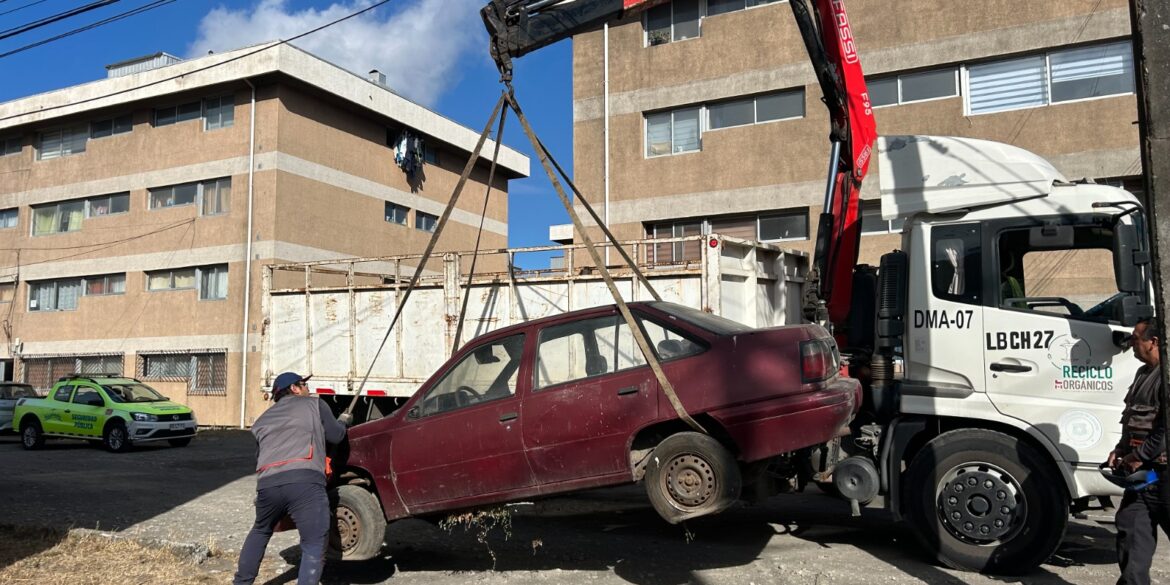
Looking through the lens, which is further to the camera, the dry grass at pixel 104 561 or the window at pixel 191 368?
the window at pixel 191 368

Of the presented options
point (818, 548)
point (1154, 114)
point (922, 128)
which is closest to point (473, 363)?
point (818, 548)

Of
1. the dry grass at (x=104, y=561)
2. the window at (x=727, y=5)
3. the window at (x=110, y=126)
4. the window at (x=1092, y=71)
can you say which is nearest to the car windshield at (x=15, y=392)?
the window at (x=110, y=126)

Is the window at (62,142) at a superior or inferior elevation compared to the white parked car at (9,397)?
superior

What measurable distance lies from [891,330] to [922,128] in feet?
32.2

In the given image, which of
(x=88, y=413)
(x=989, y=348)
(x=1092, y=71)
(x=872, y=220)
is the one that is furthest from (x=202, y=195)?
(x=989, y=348)

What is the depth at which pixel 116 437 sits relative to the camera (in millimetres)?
16625

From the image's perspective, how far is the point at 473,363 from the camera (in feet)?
19.2

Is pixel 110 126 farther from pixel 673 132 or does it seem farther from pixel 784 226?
pixel 784 226

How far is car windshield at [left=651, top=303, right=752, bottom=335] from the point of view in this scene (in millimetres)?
5309

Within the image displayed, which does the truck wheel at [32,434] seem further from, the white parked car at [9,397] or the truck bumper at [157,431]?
the truck bumper at [157,431]

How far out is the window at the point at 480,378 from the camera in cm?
571

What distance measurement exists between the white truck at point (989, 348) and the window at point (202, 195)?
810 inches

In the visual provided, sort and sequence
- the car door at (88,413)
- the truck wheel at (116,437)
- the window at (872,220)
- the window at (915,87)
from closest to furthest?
the window at (872,220), the window at (915,87), the truck wheel at (116,437), the car door at (88,413)

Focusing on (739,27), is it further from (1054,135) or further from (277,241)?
(277,241)
